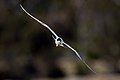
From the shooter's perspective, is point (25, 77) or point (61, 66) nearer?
point (25, 77)

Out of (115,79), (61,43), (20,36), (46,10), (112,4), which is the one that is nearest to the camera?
(61,43)

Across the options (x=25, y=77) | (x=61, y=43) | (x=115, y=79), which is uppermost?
(x=25, y=77)

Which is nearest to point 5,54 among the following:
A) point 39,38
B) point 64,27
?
point 39,38

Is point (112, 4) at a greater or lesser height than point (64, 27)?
lesser

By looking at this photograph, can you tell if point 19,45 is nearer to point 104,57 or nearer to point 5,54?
point 5,54

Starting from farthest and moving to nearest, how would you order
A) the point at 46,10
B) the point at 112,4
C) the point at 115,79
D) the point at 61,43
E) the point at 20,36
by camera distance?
1. the point at 20,36
2. the point at 46,10
3. the point at 112,4
4. the point at 115,79
5. the point at 61,43

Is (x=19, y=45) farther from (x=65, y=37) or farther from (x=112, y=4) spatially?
(x=112, y=4)

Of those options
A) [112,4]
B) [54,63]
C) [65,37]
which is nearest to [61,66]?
[54,63]
